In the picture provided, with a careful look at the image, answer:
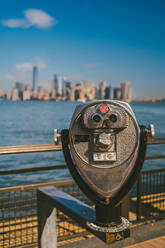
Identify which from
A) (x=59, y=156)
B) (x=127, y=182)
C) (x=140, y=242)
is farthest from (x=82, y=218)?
(x=59, y=156)

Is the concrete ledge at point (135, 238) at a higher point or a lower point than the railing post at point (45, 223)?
lower

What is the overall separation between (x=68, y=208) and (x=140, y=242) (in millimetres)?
1280

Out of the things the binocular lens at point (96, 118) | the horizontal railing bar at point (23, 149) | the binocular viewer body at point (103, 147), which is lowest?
the horizontal railing bar at point (23, 149)

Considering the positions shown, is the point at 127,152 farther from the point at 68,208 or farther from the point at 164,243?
the point at 164,243

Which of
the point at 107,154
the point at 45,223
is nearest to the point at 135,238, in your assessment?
the point at 45,223

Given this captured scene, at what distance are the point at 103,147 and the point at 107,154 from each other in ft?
0.11

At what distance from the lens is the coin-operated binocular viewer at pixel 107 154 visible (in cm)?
113

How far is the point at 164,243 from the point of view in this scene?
2.32 metres

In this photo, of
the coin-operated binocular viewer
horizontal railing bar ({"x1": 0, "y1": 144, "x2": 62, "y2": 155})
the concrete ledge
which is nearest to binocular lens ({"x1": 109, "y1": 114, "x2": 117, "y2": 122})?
the coin-operated binocular viewer

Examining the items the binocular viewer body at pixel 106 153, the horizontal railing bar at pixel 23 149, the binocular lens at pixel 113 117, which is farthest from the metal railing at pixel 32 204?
the binocular lens at pixel 113 117

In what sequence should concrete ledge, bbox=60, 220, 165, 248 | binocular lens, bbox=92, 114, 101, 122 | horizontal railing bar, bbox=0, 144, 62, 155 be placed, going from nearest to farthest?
binocular lens, bbox=92, 114, 101, 122
horizontal railing bar, bbox=0, 144, 62, 155
concrete ledge, bbox=60, 220, 165, 248

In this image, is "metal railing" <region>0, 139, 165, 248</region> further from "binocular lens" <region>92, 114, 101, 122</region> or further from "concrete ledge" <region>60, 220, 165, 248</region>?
"binocular lens" <region>92, 114, 101, 122</region>

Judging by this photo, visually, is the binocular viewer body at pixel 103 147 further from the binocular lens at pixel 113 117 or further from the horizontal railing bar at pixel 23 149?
the horizontal railing bar at pixel 23 149

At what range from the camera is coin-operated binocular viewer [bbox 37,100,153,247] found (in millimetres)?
1126
